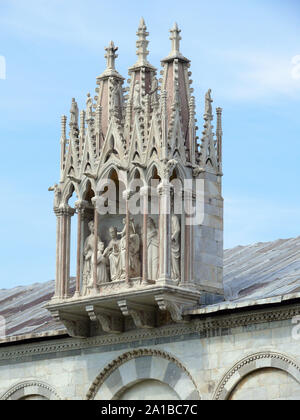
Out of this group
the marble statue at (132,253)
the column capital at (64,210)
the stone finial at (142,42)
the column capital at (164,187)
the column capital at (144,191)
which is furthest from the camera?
the column capital at (64,210)

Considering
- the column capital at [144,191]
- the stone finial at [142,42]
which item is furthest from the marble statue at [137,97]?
the column capital at [144,191]

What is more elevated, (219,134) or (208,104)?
(208,104)

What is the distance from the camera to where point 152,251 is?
38344mm

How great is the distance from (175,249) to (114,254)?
68.6 inches

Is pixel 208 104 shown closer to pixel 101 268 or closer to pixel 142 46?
pixel 142 46

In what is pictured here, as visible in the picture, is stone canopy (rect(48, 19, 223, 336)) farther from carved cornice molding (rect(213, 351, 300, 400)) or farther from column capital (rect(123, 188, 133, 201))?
carved cornice molding (rect(213, 351, 300, 400))

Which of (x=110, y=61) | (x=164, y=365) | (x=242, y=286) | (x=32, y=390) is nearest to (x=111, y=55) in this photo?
(x=110, y=61)

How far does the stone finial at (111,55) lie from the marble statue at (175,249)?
477 centimetres

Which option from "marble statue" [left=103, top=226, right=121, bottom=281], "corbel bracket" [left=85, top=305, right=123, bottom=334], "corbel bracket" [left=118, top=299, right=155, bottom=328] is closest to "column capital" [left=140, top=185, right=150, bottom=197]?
"marble statue" [left=103, top=226, right=121, bottom=281]

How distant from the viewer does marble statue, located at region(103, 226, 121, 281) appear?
1522 inches

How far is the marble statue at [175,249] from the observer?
37.9m

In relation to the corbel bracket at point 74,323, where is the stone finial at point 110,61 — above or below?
above

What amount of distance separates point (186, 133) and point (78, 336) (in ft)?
19.1

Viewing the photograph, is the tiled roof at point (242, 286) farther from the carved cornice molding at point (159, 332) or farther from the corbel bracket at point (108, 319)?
the corbel bracket at point (108, 319)
